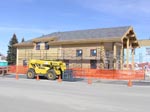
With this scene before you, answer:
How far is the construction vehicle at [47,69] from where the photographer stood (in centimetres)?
3406

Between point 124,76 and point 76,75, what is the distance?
6.44m

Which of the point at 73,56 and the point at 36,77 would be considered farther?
the point at 73,56

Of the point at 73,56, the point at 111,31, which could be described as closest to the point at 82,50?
the point at 73,56

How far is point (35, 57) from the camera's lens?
5081cm

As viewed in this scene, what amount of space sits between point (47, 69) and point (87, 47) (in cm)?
1182

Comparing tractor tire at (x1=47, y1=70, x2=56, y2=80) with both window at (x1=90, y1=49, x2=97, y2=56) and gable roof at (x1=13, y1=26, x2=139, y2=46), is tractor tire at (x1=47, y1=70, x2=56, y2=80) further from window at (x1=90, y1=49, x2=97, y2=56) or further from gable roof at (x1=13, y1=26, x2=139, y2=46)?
window at (x1=90, y1=49, x2=97, y2=56)

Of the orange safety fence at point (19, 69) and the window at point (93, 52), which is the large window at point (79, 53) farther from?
the orange safety fence at point (19, 69)

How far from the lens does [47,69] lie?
34688mm

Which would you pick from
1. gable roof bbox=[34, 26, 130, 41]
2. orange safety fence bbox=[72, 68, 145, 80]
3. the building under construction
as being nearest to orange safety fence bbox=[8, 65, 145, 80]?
orange safety fence bbox=[72, 68, 145, 80]

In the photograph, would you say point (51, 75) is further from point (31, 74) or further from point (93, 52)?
point (93, 52)

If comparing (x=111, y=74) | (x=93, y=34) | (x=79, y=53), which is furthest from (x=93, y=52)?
(x=111, y=74)

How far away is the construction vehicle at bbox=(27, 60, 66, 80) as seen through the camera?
112 feet

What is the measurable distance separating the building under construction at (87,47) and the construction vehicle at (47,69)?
33.8 feet

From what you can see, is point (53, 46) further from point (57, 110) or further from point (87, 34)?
point (57, 110)
